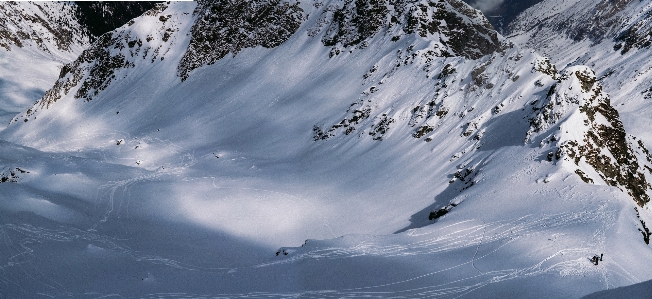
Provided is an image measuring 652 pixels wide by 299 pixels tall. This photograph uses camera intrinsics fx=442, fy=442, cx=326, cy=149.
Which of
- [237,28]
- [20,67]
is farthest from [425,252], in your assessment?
[20,67]

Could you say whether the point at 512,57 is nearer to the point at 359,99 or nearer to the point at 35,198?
the point at 359,99

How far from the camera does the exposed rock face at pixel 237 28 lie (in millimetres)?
83875

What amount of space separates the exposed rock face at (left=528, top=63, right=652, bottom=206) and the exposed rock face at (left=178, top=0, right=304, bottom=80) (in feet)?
190

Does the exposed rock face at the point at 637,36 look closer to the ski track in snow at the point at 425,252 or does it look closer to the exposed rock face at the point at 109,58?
the exposed rock face at the point at 109,58

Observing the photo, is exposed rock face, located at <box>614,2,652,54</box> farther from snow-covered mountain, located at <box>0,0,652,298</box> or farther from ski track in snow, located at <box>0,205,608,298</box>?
ski track in snow, located at <box>0,205,608,298</box>

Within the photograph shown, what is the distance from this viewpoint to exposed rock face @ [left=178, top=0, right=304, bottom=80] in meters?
83.9

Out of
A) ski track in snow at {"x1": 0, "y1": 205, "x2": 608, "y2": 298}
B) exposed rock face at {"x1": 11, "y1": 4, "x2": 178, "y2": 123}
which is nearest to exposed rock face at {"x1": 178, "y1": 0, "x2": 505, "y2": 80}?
exposed rock face at {"x1": 11, "y1": 4, "x2": 178, "y2": 123}

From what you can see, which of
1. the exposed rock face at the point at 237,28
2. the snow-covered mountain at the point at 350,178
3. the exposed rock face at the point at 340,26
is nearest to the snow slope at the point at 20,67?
the exposed rock face at the point at 237,28

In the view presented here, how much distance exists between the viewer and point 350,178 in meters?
41.6

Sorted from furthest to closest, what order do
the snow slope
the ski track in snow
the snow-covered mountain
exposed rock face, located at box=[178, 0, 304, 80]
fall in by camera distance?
1. the snow slope
2. exposed rock face, located at box=[178, 0, 304, 80]
3. the snow-covered mountain
4. the ski track in snow

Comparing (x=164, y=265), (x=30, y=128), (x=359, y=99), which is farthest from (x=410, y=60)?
(x=30, y=128)

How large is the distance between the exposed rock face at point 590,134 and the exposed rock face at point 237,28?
58.0 m

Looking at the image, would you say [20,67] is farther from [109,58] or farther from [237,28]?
[237,28]

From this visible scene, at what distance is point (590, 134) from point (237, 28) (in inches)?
2814
